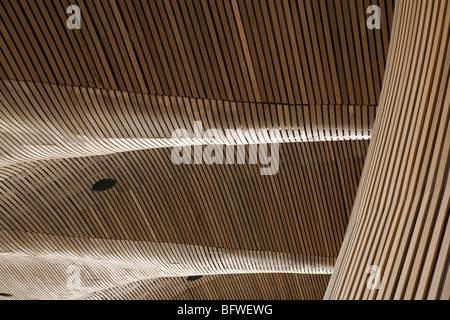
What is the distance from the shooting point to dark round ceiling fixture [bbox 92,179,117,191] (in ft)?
29.2

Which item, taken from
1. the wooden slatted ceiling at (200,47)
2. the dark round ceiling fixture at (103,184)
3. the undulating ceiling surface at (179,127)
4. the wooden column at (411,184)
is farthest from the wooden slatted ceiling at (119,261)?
the wooden column at (411,184)

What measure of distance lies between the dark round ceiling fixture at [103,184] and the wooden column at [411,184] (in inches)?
236

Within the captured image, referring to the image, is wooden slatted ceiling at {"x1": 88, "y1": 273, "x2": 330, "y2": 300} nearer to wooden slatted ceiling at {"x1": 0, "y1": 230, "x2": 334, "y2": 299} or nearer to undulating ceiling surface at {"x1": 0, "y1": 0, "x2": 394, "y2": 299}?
wooden slatted ceiling at {"x1": 0, "y1": 230, "x2": 334, "y2": 299}

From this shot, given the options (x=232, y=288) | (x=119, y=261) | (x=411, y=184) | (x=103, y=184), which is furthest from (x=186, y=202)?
(x=411, y=184)

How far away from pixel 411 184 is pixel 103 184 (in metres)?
7.23

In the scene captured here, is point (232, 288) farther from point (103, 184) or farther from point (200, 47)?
point (200, 47)

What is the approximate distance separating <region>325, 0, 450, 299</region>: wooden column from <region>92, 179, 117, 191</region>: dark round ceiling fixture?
6005 millimetres

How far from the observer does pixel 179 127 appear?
20.1 ft

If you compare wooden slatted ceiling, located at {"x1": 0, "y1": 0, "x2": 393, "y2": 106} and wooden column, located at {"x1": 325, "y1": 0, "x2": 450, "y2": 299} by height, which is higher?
wooden slatted ceiling, located at {"x1": 0, "y1": 0, "x2": 393, "y2": 106}

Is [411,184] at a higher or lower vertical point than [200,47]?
lower

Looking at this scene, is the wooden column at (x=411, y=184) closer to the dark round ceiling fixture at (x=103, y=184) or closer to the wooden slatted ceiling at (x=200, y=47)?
the wooden slatted ceiling at (x=200, y=47)

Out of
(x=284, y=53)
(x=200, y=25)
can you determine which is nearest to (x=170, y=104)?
(x=200, y=25)

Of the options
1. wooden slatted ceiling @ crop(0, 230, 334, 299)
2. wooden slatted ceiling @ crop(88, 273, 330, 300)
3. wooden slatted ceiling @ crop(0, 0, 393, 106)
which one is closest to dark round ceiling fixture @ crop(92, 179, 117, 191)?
wooden slatted ceiling @ crop(0, 230, 334, 299)

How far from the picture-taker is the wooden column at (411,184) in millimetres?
1847
